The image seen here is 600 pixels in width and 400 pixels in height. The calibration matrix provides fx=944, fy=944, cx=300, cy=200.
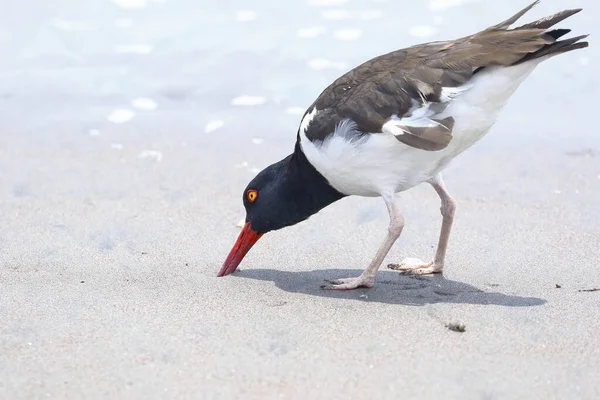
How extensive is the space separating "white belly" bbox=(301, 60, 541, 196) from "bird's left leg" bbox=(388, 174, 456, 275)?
0.37 m

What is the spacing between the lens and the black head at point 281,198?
5.81m

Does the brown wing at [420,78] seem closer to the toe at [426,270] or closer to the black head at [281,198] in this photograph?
the black head at [281,198]

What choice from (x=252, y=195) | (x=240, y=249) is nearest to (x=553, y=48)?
(x=252, y=195)

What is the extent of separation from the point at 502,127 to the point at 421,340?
442 cm

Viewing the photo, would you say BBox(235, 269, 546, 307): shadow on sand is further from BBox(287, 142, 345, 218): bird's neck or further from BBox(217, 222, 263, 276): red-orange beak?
BBox(287, 142, 345, 218): bird's neck

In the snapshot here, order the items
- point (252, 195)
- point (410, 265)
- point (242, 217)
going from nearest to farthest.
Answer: point (410, 265), point (252, 195), point (242, 217)

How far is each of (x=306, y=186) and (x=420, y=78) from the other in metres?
1.03

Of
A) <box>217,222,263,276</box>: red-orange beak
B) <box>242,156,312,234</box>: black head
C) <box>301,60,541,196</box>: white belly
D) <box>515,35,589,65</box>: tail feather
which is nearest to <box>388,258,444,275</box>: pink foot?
<box>301,60,541,196</box>: white belly

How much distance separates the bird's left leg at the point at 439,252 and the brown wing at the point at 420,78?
0.79m

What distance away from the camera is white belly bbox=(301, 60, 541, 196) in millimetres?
5270

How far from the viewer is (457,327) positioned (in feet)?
15.5

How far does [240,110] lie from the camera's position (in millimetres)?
9148

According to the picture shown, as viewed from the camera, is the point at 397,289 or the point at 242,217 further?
the point at 242,217

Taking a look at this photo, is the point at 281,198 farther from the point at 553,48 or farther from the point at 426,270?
the point at 553,48
